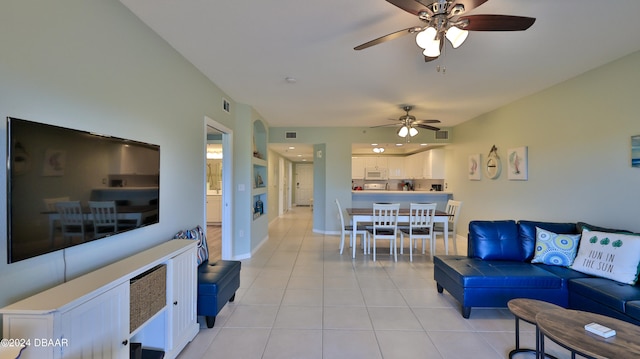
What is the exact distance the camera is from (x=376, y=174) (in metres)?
8.56

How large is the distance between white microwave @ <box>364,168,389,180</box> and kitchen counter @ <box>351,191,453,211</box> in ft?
6.17

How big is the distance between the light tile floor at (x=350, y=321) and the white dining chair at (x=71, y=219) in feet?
4.01

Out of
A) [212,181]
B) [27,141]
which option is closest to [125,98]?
[27,141]

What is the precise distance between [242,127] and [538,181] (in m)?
4.62

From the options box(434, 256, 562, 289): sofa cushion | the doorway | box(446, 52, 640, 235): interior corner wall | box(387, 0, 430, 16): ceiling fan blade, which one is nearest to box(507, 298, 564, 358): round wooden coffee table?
box(434, 256, 562, 289): sofa cushion

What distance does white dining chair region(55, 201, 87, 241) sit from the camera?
1.39m

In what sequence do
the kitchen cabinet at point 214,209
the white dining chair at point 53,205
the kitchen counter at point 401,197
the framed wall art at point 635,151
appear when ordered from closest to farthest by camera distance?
1. the white dining chair at point 53,205
2. the framed wall art at point 635,151
3. the kitchen counter at point 401,197
4. the kitchen cabinet at point 214,209

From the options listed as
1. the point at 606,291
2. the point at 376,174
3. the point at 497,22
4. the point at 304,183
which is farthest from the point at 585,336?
the point at 304,183

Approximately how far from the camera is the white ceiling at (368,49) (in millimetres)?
2047

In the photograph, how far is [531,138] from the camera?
4.07 m

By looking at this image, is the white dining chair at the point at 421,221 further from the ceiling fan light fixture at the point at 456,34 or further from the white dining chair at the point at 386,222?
the ceiling fan light fixture at the point at 456,34

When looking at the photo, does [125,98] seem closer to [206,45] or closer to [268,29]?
[206,45]

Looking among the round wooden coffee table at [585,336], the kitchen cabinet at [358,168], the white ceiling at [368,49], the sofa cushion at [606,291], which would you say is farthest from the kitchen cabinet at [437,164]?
the round wooden coffee table at [585,336]

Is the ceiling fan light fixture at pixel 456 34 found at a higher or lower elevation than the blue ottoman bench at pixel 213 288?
higher
